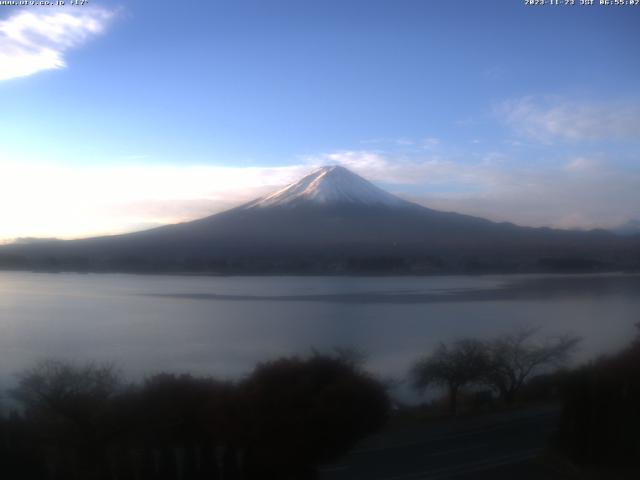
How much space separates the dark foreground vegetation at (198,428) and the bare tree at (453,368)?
344 centimetres

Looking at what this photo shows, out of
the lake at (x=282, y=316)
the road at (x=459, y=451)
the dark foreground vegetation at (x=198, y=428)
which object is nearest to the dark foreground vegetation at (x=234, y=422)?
the dark foreground vegetation at (x=198, y=428)

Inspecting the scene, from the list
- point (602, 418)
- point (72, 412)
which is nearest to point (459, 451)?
point (602, 418)

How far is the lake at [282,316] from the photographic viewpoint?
9227 millimetres

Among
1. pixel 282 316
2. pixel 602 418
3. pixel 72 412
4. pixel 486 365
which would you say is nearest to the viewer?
pixel 72 412

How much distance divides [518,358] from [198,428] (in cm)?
570

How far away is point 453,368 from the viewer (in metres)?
9.25

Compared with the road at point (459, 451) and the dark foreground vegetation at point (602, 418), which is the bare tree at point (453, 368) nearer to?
the road at point (459, 451)

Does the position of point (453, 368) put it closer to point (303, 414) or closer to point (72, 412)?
point (303, 414)

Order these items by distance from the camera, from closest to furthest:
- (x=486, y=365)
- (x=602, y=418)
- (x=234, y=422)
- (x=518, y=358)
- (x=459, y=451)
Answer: (x=234, y=422) → (x=602, y=418) → (x=459, y=451) → (x=486, y=365) → (x=518, y=358)

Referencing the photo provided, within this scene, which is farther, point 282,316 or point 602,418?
point 282,316

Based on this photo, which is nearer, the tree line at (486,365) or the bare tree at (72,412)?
the bare tree at (72,412)

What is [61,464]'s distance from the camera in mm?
5133

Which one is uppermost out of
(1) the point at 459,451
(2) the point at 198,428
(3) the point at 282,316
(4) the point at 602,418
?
(3) the point at 282,316

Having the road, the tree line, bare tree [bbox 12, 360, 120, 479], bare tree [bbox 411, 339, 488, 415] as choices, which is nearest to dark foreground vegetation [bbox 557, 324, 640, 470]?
the road
